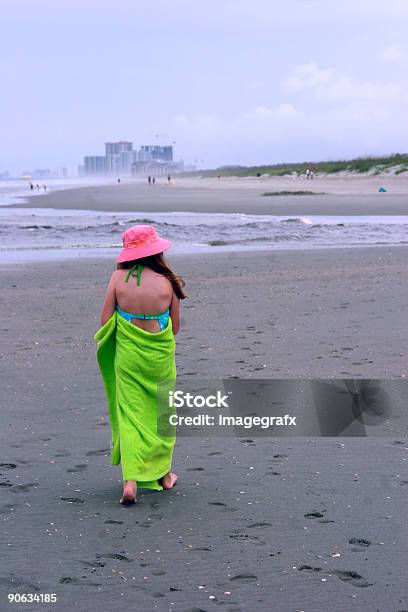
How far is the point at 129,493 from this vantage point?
5.06 metres

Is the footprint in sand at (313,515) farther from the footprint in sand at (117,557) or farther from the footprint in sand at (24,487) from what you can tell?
the footprint in sand at (24,487)

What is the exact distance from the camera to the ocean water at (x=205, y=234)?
75.8 ft

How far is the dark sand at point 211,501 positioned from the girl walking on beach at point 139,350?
22 cm

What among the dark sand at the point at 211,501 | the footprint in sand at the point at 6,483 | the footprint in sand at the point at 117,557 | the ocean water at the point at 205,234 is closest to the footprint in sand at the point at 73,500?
the dark sand at the point at 211,501

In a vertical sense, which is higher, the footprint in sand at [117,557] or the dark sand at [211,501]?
the footprint in sand at [117,557]

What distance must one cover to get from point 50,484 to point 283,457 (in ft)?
4.65

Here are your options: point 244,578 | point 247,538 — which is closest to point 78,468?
point 247,538

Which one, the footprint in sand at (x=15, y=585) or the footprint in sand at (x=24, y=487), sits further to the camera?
the footprint in sand at (x=24, y=487)

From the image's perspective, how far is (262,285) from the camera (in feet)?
46.4

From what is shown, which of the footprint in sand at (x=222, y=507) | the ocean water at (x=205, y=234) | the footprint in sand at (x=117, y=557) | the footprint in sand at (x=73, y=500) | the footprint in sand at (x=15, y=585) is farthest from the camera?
the ocean water at (x=205, y=234)

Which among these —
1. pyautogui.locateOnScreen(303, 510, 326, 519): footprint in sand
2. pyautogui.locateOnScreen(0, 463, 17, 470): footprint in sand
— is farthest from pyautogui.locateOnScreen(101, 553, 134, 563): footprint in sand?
pyautogui.locateOnScreen(0, 463, 17, 470): footprint in sand

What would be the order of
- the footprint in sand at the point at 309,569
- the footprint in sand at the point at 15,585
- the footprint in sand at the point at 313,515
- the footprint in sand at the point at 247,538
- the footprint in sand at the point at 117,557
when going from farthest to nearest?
the footprint in sand at the point at 313,515
the footprint in sand at the point at 247,538
the footprint in sand at the point at 117,557
the footprint in sand at the point at 309,569
the footprint in sand at the point at 15,585

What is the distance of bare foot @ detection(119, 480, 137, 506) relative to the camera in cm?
506

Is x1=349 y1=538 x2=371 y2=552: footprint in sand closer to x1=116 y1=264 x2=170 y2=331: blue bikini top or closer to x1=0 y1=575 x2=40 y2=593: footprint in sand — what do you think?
x1=0 y1=575 x2=40 y2=593: footprint in sand
